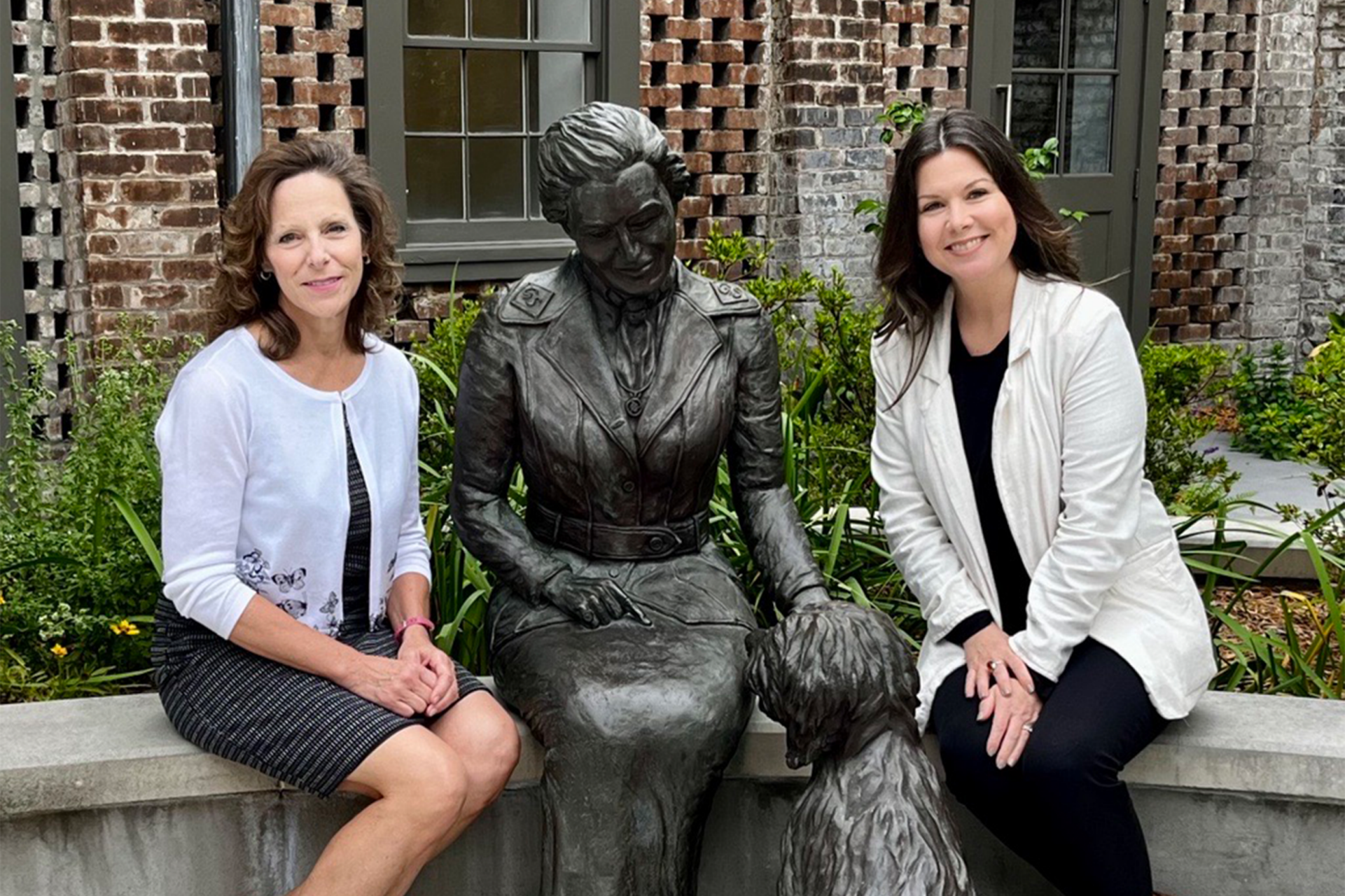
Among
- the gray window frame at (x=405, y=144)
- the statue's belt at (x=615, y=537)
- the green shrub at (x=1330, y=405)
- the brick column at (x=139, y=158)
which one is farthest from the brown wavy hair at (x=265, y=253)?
the gray window frame at (x=405, y=144)

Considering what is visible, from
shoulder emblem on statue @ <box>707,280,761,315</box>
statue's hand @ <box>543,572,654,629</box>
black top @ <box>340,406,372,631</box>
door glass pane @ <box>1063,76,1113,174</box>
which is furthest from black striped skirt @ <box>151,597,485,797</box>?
door glass pane @ <box>1063,76,1113,174</box>

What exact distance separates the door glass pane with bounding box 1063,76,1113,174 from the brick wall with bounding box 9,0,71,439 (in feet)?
19.4

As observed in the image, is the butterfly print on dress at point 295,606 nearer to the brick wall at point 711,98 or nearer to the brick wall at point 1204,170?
the brick wall at point 711,98

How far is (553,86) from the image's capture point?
26.8 ft

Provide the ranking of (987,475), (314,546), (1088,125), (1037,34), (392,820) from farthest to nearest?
(1088,125), (1037,34), (987,475), (314,546), (392,820)

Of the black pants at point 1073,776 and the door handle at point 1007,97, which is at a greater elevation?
the door handle at point 1007,97

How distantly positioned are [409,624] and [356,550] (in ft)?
0.61

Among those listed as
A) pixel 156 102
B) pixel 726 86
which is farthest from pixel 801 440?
pixel 726 86

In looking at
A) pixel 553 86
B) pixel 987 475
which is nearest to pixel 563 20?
pixel 553 86

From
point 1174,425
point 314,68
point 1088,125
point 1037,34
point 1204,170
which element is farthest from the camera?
point 1204,170

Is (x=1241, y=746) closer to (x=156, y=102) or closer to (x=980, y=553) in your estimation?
(x=980, y=553)

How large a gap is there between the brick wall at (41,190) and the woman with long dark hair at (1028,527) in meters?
4.34

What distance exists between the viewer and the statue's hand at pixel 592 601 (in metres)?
3.20

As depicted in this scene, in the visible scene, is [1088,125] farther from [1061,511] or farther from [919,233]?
[1061,511]
